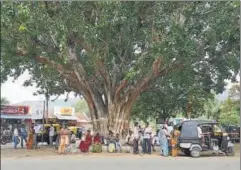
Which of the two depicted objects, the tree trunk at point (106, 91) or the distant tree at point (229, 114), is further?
the distant tree at point (229, 114)

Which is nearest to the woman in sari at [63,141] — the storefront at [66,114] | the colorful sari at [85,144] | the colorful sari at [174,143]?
the colorful sari at [85,144]

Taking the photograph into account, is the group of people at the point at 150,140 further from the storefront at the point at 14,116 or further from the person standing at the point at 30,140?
the storefront at the point at 14,116

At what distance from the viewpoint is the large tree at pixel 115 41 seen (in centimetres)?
1861

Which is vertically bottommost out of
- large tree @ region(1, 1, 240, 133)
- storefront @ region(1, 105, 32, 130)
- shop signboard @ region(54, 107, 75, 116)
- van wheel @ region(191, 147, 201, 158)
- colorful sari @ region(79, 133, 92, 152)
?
van wheel @ region(191, 147, 201, 158)

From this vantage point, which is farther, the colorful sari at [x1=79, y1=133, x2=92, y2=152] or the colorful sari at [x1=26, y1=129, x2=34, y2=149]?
the colorful sari at [x1=26, y1=129, x2=34, y2=149]

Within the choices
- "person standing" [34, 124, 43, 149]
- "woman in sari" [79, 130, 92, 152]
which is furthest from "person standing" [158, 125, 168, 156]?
"person standing" [34, 124, 43, 149]

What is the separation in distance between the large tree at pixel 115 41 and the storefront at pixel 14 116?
1146cm

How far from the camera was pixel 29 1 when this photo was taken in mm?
18297

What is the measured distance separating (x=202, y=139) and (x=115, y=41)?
19.3 feet

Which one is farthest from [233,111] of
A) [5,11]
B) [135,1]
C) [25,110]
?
[5,11]

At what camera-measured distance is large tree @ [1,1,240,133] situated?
61.1ft

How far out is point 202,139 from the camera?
19938 millimetres

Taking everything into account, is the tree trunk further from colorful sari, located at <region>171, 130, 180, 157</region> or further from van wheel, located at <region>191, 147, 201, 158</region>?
van wheel, located at <region>191, 147, 201, 158</region>

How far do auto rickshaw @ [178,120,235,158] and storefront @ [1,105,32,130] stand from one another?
19.0 m
